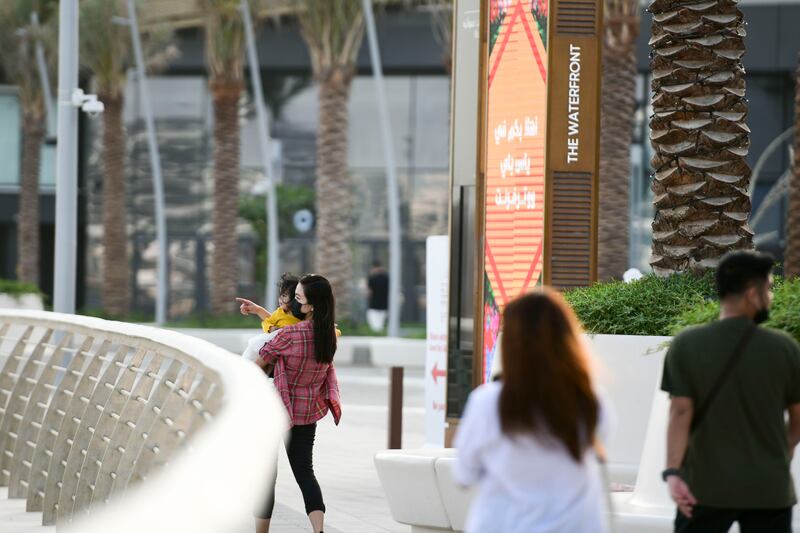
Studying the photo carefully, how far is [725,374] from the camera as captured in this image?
17.4 ft

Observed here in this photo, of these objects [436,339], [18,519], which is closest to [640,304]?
[18,519]

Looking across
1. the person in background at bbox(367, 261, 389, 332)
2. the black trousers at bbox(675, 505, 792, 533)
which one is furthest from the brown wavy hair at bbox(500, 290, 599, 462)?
the person in background at bbox(367, 261, 389, 332)

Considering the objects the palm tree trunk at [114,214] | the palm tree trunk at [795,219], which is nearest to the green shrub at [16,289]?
the palm tree trunk at [114,214]

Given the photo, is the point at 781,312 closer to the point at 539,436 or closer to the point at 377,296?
the point at 539,436

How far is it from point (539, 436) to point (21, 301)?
1385 inches

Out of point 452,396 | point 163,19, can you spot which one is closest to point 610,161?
point 452,396

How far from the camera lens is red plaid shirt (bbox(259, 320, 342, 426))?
Result: 29.5ft

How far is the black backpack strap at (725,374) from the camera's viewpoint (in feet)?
17.4

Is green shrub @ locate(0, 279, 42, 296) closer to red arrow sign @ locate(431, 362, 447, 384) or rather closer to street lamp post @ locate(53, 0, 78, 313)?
street lamp post @ locate(53, 0, 78, 313)

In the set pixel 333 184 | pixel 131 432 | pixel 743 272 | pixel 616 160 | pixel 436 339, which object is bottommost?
pixel 131 432

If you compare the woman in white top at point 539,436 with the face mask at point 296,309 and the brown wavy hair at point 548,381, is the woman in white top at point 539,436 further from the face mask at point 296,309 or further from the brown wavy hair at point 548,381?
the face mask at point 296,309

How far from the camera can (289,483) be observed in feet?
42.0

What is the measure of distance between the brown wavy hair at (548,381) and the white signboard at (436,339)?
9.28 m

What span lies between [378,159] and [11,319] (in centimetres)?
3476
